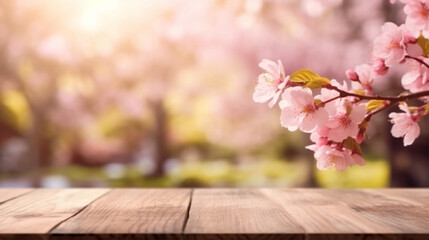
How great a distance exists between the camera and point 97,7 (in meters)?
7.63

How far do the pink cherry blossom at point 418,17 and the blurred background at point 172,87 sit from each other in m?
1.96

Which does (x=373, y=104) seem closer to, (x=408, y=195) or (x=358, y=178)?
(x=408, y=195)

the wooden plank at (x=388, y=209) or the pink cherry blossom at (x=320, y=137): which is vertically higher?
the pink cherry blossom at (x=320, y=137)

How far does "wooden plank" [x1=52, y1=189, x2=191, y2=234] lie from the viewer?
3.16 ft

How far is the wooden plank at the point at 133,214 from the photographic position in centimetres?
96

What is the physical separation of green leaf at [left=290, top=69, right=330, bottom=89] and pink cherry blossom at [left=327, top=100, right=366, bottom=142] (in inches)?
2.4

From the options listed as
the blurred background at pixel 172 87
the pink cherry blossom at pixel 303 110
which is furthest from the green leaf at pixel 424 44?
the blurred background at pixel 172 87

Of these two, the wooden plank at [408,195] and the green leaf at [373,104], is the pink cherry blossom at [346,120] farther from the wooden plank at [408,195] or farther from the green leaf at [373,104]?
the wooden plank at [408,195]

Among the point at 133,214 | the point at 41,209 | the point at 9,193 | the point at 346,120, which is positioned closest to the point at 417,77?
the point at 346,120

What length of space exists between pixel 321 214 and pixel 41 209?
53 centimetres

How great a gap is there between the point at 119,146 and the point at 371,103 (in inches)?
483

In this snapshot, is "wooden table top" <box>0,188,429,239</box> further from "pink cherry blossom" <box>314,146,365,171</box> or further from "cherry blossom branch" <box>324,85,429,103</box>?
"cherry blossom branch" <box>324,85,429,103</box>

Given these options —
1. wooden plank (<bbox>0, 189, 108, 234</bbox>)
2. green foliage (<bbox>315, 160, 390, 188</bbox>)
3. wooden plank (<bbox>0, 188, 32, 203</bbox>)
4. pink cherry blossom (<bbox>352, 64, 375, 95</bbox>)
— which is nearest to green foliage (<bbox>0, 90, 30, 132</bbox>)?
green foliage (<bbox>315, 160, 390, 188</bbox>)

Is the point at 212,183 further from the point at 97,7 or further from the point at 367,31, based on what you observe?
the point at 367,31
